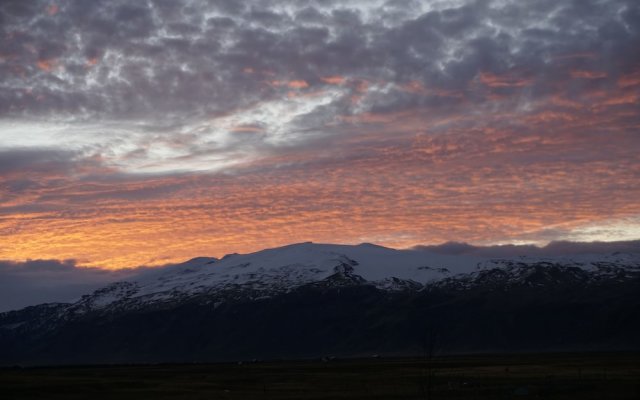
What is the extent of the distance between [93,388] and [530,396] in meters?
60.0

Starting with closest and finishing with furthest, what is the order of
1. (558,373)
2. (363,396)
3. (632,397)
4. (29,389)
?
(632,397) < (363,396) < (29,389) < (558,373)

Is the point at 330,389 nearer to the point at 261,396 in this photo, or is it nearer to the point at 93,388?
the point at 261,396

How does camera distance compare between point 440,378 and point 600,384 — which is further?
point 440,378

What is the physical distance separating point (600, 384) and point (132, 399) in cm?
5428

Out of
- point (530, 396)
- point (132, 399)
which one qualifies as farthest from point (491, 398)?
point (132, 399)

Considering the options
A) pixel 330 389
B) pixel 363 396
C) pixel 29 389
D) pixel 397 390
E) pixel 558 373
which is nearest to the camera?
pixel 363 396

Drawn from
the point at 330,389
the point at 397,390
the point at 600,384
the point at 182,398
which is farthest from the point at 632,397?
the point at 182,398

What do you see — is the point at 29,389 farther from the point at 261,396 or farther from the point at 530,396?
the point at 530,396

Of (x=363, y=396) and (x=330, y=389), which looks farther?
(x=330, y=389)

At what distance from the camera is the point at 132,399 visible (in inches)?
3359

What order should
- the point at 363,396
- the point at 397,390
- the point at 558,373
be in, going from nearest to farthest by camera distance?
the point at 363,396 < the point at 397,390 < the point at 558,373

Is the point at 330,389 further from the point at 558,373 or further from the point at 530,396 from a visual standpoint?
the point at 558,373

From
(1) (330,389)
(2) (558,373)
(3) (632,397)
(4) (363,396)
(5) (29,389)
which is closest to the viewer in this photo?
(3) (632,397)

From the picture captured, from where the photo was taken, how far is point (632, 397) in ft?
232
